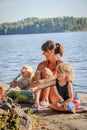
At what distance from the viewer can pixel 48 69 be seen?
169 inches

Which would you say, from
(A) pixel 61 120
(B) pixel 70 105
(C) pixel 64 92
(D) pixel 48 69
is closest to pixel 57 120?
(A) pixel 61 120

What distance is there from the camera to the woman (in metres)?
4.30

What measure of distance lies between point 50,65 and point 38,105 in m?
0.62

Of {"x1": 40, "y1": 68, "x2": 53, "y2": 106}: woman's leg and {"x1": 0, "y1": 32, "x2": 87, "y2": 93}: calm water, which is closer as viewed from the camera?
{"x1": 40, "y1": 68, "x2": 53, "y2": 106}: woman's leg

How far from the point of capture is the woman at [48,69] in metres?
4.30

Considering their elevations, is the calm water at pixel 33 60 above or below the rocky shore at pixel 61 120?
below

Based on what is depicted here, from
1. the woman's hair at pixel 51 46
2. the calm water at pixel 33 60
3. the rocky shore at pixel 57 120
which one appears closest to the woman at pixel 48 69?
the woman's hair at pixel 51 46

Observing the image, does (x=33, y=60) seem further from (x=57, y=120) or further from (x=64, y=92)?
(x=57, y=120)

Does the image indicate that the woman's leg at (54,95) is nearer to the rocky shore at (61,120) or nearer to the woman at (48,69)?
the woman at (48,69)

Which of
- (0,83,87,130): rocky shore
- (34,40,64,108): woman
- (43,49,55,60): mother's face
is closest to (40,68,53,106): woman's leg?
(34,40,64,108): woman

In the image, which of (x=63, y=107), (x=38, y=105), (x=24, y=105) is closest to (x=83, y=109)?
(x=63, y=107)

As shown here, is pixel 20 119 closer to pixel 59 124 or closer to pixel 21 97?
pixel 59 124

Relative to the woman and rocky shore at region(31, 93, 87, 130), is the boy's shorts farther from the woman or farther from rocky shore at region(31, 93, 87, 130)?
the woman

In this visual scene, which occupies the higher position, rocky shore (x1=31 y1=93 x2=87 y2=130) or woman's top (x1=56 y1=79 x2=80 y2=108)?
woman's top (x1=56 y1=79 x2=80 y2=108)
